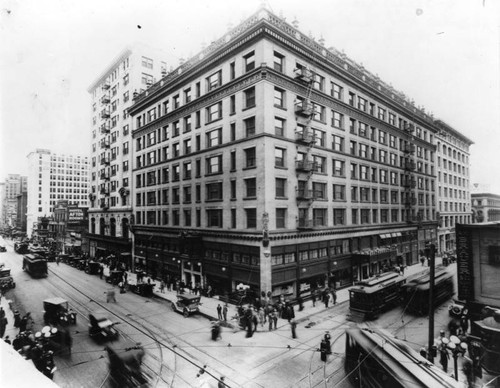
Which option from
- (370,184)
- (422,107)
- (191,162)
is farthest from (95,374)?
(422,107)

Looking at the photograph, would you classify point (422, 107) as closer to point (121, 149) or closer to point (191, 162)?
point (191, 162)

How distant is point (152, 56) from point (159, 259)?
1303 inches

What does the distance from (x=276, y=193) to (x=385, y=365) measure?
16.8 metres

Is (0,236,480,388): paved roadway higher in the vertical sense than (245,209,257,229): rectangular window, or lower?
lower

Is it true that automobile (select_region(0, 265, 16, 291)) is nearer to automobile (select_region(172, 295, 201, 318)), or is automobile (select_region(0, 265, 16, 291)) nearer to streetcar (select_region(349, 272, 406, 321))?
automobile (select_region(172, 295, 201, 318))

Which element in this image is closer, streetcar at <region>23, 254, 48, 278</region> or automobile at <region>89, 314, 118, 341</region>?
automobile at <region>89, 314, 118, 341</region>

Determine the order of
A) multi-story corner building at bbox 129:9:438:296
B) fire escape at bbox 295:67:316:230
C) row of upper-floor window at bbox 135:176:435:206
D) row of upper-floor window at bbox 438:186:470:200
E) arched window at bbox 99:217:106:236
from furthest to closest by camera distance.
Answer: row of upper-floor window at bbox 438:186:470:200 < arched window at bbox 99:217:106:236 < fire escape at bbox 295:67:316:230 < row of upper-floor window at bbox 135:176:435:206 < multi-story corner building at bbox 129:9:438:296

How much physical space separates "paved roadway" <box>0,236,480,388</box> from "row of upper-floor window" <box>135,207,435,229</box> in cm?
742

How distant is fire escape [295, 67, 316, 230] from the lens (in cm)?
2769

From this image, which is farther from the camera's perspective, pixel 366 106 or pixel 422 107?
pixel 422 107

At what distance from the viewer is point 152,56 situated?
157 ft

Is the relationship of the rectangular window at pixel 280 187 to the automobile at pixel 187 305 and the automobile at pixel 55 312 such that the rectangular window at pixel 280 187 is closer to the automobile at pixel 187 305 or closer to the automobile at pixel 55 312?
the automobile at pixel 187 305

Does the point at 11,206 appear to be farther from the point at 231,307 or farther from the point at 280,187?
the point at 280,187

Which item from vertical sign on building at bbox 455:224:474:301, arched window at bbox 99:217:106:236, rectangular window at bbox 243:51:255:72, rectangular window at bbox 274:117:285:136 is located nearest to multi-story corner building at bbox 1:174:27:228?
arched window at bbox 99:217:106:236
